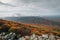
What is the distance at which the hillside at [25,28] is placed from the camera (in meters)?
7.31

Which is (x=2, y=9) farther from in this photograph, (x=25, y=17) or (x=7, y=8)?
(x=25, y=17)

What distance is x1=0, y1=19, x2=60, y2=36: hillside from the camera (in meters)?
7.31

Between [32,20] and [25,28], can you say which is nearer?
[25,28]

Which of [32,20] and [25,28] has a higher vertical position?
[32,20]

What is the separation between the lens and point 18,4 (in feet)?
25.3

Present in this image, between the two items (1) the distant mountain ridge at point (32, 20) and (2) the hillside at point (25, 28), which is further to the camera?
(1) the distant mountain ridge at point (32, 20)

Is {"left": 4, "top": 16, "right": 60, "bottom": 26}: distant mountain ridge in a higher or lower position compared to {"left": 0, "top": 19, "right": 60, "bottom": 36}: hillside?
higher

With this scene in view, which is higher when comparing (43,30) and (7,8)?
(7,8)

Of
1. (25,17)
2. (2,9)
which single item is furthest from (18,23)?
(2,9)

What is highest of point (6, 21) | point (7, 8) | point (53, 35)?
point (7, 8)

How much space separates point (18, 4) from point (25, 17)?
1.94 ft

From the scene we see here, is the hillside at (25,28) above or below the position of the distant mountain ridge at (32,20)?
below

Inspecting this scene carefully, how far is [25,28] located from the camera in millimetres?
7434

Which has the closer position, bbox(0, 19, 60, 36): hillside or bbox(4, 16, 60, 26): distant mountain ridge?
bbox(0, 19, 60, 36): hillside
